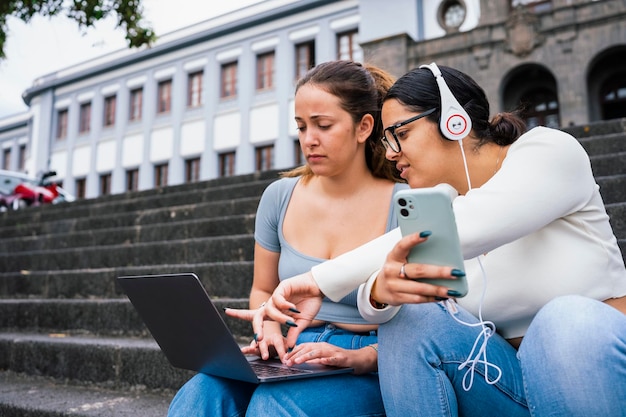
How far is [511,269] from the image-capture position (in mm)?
1253

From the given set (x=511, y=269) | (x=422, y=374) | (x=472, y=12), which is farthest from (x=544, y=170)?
(x=472, y=12)

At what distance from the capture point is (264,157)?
17.2 m

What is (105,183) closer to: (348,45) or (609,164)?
(348,45)

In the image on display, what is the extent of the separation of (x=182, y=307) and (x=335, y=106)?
826mm

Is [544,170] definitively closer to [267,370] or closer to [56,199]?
[267,370]

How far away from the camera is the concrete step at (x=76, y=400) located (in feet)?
7.14

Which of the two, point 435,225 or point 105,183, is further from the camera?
point 105,183

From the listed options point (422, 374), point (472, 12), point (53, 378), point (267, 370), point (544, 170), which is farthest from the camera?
point (472, 12)

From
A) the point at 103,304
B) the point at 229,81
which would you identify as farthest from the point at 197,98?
the point at 103,304

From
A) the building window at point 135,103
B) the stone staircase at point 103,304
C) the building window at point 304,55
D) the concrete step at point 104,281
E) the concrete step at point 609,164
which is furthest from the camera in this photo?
the building window at point 135,103

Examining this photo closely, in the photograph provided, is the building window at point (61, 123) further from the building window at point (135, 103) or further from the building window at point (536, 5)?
the building window at point (536, 5)

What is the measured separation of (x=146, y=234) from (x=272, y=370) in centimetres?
372

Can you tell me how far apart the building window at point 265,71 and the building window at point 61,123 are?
910 centimetres

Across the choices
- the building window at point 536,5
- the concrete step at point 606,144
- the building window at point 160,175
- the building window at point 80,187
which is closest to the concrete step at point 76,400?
the concrete step at point 606,144
